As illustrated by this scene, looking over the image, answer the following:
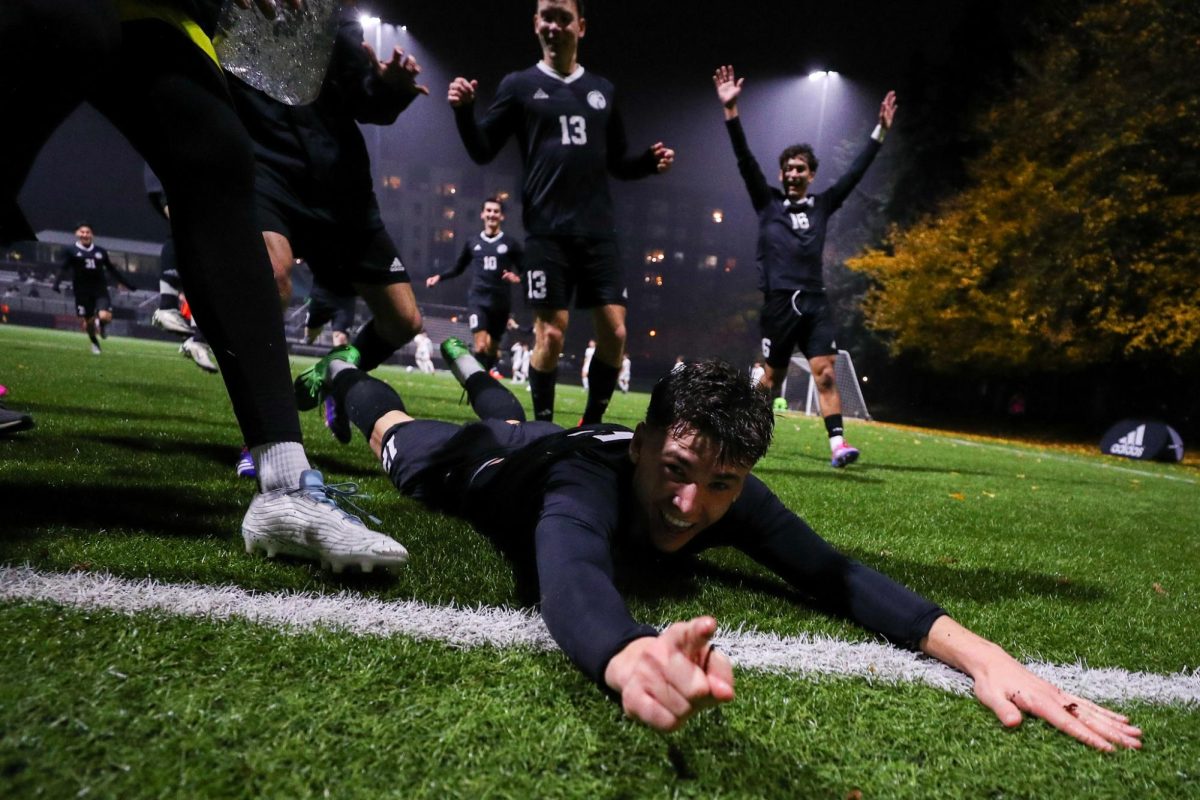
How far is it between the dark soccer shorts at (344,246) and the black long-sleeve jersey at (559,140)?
187cm

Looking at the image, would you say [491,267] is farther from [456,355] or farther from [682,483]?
[682,483]

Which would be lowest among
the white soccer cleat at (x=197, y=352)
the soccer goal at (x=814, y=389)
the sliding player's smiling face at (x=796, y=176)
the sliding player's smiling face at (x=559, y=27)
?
the soccer goal at (x=814, y=389)

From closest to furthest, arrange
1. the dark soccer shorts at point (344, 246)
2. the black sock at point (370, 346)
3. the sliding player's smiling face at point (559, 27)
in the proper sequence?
the dark soccer shorts at point (344, 246) < the black sock at point (370, 346) < the sliding player's smiling face at point (559, 27)

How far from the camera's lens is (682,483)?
171cm

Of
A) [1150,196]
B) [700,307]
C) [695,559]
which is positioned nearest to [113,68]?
[695,559]

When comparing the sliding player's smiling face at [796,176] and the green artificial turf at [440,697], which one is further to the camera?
the sliding player's smiling face at [796,176]

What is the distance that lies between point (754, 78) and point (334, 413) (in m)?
41.0

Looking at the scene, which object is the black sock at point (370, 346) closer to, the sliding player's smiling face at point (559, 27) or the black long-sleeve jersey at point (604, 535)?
the black long-sleeve jersey at point (604, 535)

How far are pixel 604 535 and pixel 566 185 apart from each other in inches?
158

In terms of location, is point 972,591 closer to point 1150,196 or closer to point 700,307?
point 1150,196

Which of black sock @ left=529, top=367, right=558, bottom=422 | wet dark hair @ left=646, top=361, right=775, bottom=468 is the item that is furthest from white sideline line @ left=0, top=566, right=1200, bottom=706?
black sock @ left=529, top=367, right=558, bottom=422

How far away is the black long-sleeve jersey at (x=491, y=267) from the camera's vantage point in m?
12.5

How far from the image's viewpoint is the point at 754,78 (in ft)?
128

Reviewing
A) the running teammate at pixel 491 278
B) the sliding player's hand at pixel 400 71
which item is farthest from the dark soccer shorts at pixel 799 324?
the running teammate at pixel 491 278
